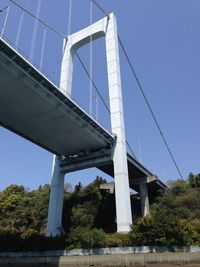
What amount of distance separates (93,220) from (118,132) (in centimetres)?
1219

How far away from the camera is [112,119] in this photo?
31.0 m

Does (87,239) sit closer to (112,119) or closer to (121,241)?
(121,241)

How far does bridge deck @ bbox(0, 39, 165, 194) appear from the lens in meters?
21.6

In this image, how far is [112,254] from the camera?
67.7ft

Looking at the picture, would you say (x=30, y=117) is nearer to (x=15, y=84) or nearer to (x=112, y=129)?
(x=15, y=84)

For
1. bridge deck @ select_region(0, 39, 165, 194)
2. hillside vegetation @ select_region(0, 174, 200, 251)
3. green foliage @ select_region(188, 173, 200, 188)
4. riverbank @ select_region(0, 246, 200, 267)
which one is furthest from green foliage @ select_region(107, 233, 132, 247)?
green foliage @ select_region(188, 173, 200, 188)

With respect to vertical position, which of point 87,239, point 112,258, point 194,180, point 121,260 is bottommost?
point 121,260

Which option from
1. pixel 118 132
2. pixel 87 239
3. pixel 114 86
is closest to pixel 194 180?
pixel 118 132

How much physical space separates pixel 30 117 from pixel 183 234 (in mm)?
16560

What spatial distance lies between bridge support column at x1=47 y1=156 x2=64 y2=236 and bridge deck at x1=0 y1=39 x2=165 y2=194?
2110 millimetres

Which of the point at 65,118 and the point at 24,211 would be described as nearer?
the point at 65,118

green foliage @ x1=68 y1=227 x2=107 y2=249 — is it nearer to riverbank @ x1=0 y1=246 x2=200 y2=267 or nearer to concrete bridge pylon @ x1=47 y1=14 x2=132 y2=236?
riverbank @ x1=0 y1=246 x2=200 y2=267

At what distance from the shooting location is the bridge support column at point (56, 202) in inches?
1182

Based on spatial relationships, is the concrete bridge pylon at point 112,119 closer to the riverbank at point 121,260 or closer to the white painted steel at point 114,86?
the white painted steel at point 114,86
